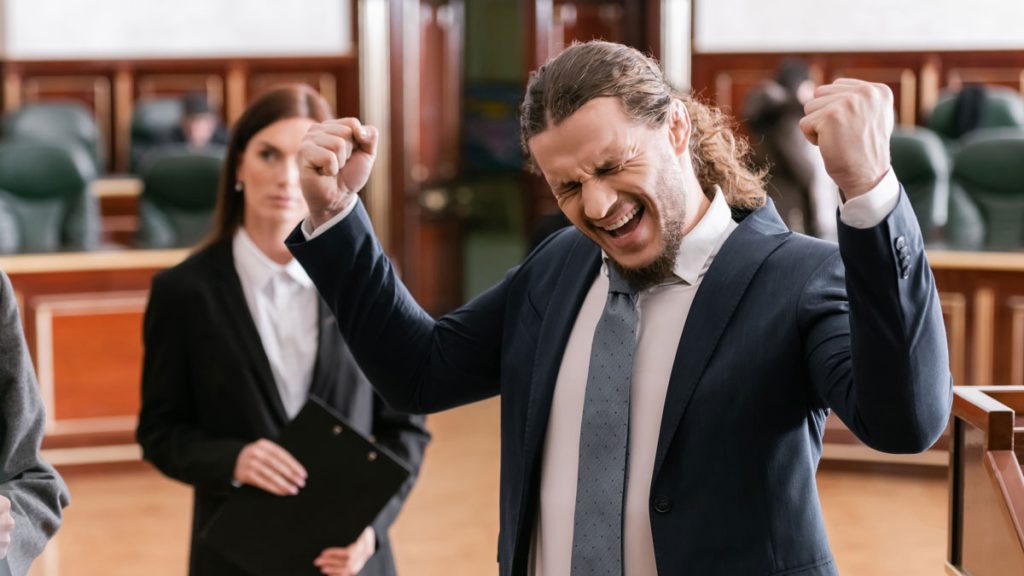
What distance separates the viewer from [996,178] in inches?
241

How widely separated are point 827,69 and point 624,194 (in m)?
8.61

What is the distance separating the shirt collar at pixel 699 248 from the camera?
1638 millimetres

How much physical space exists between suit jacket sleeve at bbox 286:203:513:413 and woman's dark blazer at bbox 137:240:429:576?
695mm

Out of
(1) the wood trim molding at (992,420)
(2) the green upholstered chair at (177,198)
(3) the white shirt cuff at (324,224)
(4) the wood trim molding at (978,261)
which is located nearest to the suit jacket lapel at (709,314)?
(3) the white shirt cuff at (324,224)

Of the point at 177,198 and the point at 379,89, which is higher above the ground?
the point at 379,89

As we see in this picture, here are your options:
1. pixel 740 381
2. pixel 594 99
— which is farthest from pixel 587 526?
pixel 594 99

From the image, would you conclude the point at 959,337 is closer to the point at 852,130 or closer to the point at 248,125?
the point at 248,125

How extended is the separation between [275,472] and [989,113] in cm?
754

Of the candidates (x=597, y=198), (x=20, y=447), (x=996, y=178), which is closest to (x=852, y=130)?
(x=597, y=198)

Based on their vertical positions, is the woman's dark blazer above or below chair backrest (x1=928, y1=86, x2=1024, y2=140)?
below

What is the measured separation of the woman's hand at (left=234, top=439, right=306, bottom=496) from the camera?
234 centimetres

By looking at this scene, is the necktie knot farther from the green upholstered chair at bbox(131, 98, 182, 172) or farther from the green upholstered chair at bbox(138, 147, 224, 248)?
the green upholstered chair at bbox(131, 98, 182, 172)

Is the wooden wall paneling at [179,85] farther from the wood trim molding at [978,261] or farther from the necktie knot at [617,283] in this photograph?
the necktie knot at [617,283]

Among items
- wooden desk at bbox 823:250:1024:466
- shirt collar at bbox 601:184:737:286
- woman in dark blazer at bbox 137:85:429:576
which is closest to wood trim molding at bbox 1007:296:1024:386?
wooden desk at bbox 823:250:1024:466
